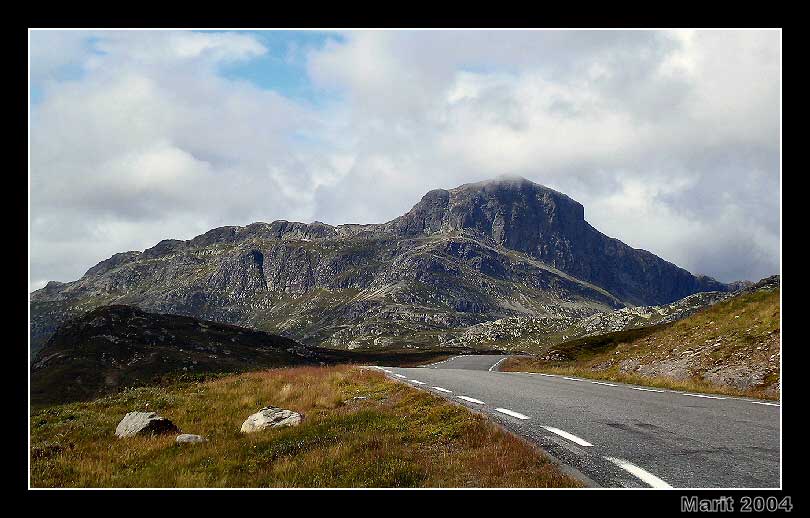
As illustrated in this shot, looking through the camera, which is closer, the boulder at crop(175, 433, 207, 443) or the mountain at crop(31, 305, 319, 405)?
the boulder at crop(175, 433, 207, 443)

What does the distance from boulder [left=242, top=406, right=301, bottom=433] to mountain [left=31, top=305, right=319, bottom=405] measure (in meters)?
70.5

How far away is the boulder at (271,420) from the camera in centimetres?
1479

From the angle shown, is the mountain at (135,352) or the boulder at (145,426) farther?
the mountain at (135,352)

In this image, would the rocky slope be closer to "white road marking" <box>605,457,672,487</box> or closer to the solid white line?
the solid white line

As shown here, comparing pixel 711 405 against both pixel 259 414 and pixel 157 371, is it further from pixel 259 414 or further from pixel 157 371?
pixel 157 371

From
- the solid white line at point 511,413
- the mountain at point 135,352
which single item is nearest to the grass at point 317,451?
the solid white line at point 511,413

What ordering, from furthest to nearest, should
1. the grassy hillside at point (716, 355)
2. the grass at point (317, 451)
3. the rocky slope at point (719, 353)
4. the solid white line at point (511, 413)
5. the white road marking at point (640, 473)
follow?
the rocky slope at point (719, 353) < the grassy hillside at point (716, 355) < the solid white line at point (511, 413) < the grass at point (317, 451) < the white road marking at point (640, 473)

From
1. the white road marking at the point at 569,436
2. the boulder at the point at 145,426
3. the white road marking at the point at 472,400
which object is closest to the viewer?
the white road marking at the point at 569,436

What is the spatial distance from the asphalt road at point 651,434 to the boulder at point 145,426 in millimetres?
8818

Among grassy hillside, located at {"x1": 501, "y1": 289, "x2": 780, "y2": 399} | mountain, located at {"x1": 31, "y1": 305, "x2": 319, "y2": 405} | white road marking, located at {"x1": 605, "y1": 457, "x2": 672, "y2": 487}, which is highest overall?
white road marking, located at {"x1": 605, "y1": 457, "x2": 672, "y2": 487}

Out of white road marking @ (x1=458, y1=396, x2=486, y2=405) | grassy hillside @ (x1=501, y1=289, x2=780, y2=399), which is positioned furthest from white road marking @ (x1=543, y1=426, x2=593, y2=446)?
grassy hillside @ (x1=501, y1=289, x2=780, y2=399)

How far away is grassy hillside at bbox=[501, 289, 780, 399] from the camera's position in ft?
75.5

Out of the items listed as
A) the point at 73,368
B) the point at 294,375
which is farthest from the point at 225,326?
the point at 294,375

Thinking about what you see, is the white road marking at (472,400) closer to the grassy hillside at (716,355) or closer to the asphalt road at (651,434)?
the asphalt road at (651,434)
